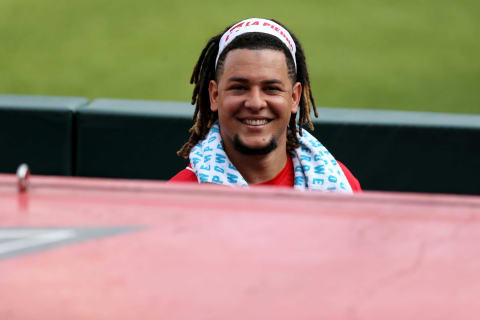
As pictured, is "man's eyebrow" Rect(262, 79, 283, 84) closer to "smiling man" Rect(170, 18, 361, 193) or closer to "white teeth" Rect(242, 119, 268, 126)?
"smiling man" Rect(170, 18, 361, 193)

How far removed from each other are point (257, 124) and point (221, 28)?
5139 mm

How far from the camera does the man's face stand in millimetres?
2094

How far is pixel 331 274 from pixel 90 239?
348mm

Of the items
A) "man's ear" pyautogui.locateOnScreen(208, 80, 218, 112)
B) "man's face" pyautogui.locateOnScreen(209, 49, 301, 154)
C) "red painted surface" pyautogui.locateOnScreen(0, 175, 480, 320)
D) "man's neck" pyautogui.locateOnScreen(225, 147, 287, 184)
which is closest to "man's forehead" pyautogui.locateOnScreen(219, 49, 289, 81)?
"man's face" pyautogui.locateOnScreen(209, 49, 301, 154)

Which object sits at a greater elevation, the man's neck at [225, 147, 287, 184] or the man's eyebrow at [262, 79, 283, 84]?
→ the man's eyebrow at [262, 79, 283, 84]

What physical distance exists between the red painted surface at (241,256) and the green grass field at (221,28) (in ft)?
15.1

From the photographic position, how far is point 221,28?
280 inches

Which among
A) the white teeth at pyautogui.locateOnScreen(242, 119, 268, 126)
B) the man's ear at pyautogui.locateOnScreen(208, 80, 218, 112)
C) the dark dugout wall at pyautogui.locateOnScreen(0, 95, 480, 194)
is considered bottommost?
the dark dugout wall at pyautogui.locateOnScreen(0, 95, 480, 194)

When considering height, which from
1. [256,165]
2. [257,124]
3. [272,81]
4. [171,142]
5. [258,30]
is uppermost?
[258,30]

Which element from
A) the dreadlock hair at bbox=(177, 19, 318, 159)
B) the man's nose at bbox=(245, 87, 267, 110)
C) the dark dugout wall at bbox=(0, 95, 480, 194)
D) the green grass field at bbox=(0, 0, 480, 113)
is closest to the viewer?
the man's nose at bbox=(245, 87, 267, 110)

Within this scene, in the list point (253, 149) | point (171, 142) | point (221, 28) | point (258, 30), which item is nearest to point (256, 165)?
point (253, 149)

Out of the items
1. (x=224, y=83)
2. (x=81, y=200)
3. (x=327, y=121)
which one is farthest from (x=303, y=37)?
(x=81, y=200)

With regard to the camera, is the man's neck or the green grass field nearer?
the man's neck

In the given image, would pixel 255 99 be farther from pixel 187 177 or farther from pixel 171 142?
pixel 171 142
